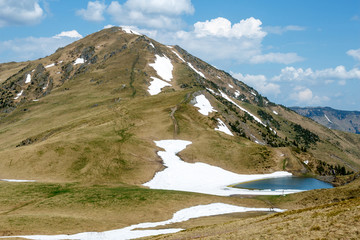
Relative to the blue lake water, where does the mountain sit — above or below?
above

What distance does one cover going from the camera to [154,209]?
5238 cm

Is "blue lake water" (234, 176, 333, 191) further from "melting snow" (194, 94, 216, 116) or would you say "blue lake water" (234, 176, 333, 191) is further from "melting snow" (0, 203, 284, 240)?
"melting snow" (194, 94, 216, 116)

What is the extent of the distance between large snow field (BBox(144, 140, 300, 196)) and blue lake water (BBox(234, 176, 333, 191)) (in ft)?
9.36

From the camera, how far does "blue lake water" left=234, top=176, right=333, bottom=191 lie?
77.0 meters

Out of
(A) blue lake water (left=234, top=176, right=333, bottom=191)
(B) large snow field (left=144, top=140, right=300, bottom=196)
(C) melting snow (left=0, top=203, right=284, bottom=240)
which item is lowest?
(C) melting snow (left=0, top=203, right=284, bottom=240)

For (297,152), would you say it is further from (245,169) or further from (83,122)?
(83,122)

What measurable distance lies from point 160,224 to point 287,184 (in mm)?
46744

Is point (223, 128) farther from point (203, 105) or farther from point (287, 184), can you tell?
point (287, 184)

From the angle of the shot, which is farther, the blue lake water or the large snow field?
the blue lake water

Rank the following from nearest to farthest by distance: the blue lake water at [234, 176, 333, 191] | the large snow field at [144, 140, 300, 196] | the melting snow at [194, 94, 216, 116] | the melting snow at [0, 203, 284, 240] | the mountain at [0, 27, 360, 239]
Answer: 1. the melting snow at [0, 203, 284, 240]
2. the mountain at [0, 27, 360, 239]
3. the large snow field at [144, 140, 300, 196]
4. the blue lake water at [234, 176, 333, 191]
5. the melting snow at [194, 94, 216, 116]

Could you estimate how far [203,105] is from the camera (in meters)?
136

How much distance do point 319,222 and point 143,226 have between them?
29393mm

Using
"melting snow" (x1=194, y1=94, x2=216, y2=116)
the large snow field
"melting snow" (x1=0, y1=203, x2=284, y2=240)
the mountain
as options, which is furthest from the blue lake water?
"melting snow" (x1=194, y1=94, x2=216, y2=116)

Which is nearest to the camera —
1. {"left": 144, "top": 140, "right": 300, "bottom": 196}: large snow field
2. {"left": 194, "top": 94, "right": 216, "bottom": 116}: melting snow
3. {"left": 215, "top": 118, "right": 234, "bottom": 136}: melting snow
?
{"left": 144, "top": 140, "right": 300, "bottom": 196}: large snow field
